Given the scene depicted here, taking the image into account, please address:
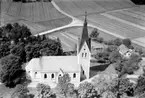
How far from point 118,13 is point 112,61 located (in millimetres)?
75204

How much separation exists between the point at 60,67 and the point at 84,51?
7570 millimetres

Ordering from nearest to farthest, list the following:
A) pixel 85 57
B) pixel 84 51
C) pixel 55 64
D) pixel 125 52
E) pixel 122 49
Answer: pixel 84 51 < pixel 55 64 < pixel 85 57 < pixel 125 52 < pixel 122 49

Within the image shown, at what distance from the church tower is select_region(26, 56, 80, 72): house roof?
183 cm

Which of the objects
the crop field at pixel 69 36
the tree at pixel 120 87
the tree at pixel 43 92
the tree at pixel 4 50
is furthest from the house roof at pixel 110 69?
the tree at pixel 4 50

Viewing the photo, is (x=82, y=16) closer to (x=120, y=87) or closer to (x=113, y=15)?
(x=113, y=15)

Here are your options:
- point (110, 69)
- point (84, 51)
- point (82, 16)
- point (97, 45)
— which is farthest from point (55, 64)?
point (82, 16)

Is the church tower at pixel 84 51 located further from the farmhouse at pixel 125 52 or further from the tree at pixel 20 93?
the farmhouse at pixel 125 52

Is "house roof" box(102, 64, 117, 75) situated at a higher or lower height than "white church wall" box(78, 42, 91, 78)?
lower

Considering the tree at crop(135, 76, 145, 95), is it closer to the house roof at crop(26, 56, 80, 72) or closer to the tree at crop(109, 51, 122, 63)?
the house roof at crop(26, 56, 80, 72)

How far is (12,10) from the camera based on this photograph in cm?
13700

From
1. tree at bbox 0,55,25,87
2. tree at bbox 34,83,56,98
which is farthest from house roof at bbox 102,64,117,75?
tree at bbox 0,55,25,87

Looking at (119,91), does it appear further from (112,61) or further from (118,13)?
(118,13)

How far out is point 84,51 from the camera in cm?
6216

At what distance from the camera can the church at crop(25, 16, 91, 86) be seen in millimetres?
62125
